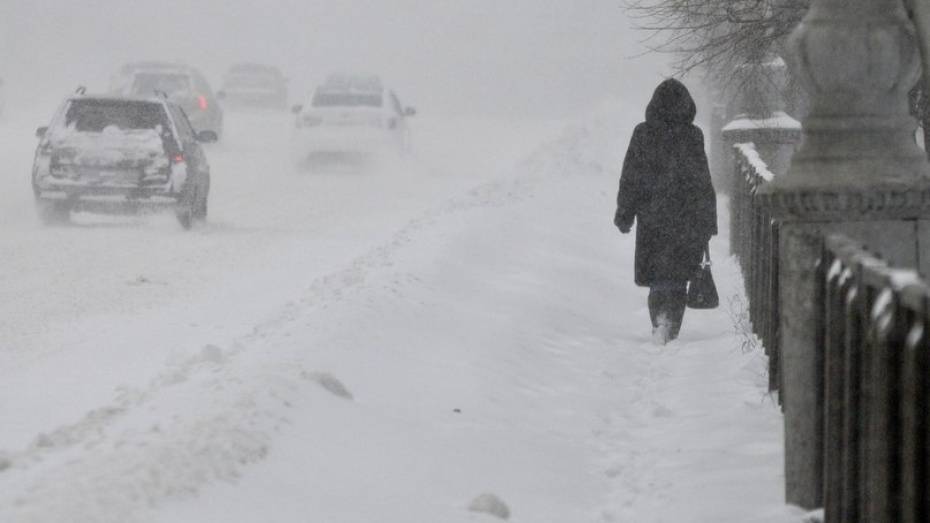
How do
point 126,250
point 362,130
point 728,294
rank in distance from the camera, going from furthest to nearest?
point 362,130 < point 126,250 < point 728,294

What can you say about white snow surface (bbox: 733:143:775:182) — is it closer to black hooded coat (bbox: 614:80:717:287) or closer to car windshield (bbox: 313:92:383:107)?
black hooded coat (bbox: 614:80:717:287)

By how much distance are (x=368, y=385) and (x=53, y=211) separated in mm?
11100

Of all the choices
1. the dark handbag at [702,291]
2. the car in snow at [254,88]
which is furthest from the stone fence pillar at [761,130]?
the car in snow at [254,88]

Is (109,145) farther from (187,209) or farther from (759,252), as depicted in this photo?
(759,252)

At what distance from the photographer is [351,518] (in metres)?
5.38

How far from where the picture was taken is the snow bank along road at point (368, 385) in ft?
18.2

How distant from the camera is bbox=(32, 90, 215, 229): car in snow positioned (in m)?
17.8

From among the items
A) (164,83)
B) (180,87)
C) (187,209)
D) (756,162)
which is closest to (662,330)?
(756,162)

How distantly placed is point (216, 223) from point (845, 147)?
46.1ft

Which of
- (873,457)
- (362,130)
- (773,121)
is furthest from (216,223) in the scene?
(873,457)

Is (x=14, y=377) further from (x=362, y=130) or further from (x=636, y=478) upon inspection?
(x=362, y=130)

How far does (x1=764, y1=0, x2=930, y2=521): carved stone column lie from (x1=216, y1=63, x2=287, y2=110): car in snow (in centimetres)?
4620

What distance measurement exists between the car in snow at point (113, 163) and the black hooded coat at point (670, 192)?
327 inches

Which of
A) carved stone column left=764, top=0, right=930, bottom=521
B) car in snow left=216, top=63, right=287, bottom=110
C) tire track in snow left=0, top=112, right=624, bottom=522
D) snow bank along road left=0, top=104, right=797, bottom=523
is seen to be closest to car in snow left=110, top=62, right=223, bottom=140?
car in snow left=216, top=63, right=287, bottom=110
